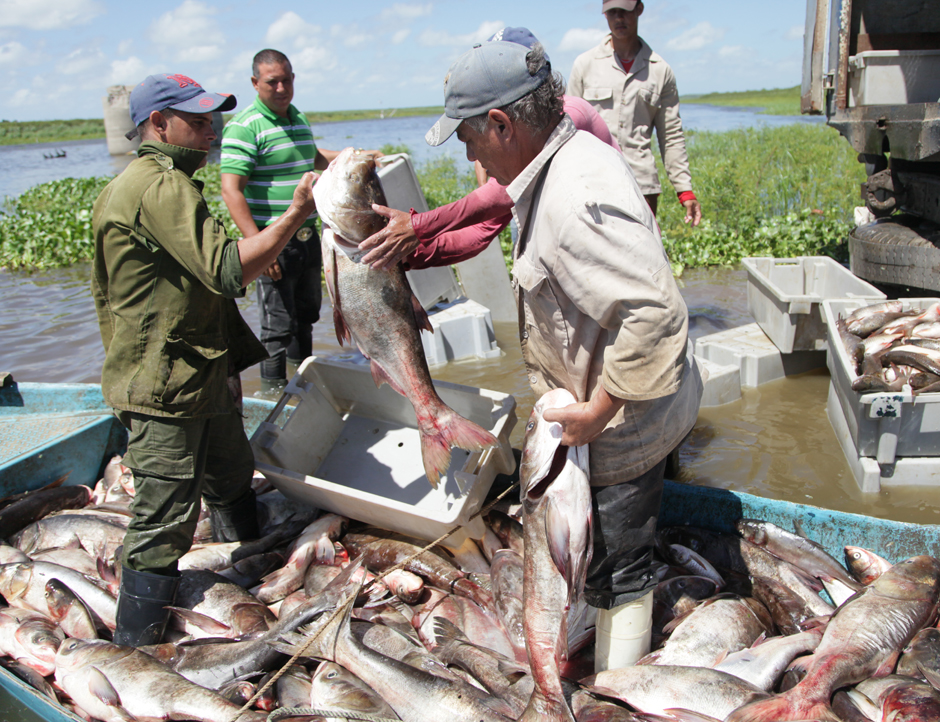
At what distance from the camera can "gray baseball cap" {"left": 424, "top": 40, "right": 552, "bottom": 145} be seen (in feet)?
6.57

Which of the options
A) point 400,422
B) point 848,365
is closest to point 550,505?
point 400,422

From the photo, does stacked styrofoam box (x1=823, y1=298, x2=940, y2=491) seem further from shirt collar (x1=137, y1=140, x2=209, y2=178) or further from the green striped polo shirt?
the green striped polo shirt

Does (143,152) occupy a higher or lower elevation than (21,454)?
higher

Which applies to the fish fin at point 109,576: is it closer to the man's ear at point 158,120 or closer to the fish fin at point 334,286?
the fish fin at point 334,286

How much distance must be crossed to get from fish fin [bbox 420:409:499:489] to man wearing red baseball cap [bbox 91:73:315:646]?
1.02 metres

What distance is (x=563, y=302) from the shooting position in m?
2.18

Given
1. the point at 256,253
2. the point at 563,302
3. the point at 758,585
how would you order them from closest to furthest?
1. the point at 563,302
2. the point at 256,253
3. the point at 758,585

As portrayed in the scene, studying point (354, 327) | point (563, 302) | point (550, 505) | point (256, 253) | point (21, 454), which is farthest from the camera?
point (21, 454)

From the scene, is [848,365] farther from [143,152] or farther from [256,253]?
[143,152]

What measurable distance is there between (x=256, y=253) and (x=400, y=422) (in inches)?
74.6

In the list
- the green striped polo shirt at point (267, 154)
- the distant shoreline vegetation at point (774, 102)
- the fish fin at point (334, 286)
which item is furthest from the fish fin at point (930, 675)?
the distant shoreline vegetation at point (774, 102)

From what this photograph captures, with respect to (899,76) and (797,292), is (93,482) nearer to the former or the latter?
(797,292)

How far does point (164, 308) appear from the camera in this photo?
9.80ft

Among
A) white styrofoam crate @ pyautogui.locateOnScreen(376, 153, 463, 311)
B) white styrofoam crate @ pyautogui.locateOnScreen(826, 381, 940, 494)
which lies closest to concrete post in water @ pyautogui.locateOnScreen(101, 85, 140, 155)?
white styrofoam crate @ pyautogui.locateOnScreen(376, 153, 463, 311)
